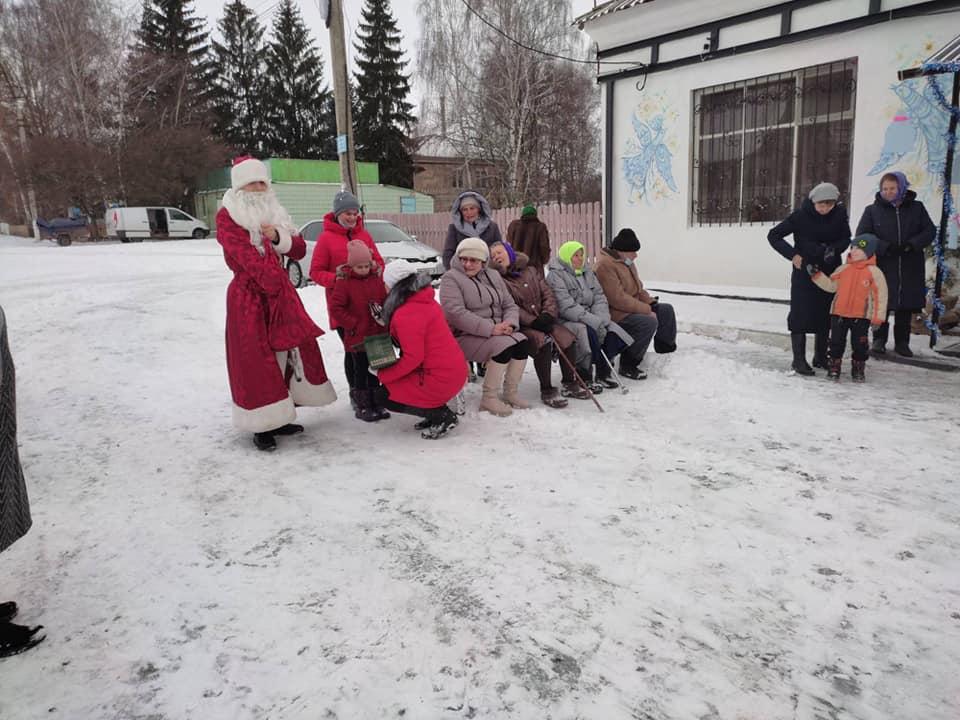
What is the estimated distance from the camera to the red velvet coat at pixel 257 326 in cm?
397

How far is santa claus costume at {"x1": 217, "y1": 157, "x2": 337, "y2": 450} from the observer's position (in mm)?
3965

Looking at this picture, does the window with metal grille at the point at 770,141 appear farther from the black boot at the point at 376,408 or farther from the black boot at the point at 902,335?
the black boot at the point at 376,408

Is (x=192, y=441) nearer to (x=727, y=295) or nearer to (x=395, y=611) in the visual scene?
(x=395, y=611)

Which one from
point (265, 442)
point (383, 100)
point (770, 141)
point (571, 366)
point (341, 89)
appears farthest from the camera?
point (383, 100)

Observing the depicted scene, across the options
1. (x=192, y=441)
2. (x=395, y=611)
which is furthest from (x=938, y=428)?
(x=192, y=441)

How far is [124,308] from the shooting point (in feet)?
30.5

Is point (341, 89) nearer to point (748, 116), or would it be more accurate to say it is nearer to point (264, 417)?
point (748, 116)

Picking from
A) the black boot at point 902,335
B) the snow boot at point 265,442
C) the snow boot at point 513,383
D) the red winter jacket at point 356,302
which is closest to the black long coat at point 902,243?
the black boot at point 902,335

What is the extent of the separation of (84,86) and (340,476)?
118 feet

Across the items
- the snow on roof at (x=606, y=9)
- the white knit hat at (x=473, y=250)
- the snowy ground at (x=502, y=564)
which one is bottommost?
the snowy ground at (x=502, y=564)

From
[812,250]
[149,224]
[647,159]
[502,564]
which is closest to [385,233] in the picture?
[647,159]

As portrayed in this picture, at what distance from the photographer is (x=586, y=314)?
5383mm

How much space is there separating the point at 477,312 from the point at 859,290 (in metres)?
3.28

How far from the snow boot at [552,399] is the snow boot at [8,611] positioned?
351 centimetres
